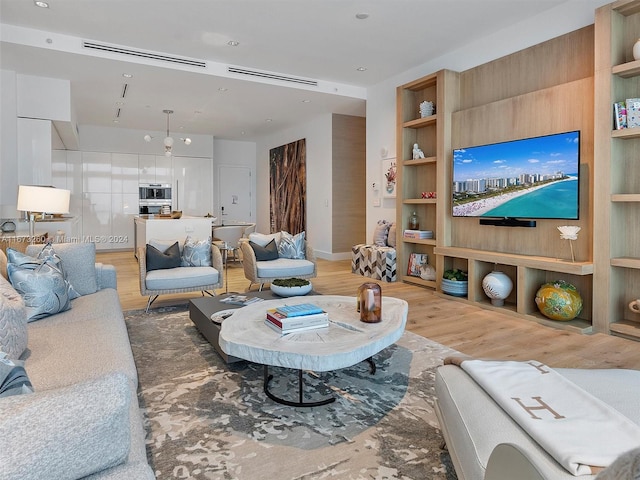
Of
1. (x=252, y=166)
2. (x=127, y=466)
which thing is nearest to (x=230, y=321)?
(x=127, y=466)

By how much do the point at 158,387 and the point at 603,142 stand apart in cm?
372

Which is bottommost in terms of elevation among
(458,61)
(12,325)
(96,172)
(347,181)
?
(12,325)

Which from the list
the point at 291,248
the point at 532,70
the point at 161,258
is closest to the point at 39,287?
the point at 161,258

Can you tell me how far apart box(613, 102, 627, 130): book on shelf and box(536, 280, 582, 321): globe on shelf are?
4.54 ft

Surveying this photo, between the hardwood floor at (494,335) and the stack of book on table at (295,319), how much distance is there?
1286 mm

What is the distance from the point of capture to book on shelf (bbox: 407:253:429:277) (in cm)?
556

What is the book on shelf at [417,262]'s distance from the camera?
556cm

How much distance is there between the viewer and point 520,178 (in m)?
4.11

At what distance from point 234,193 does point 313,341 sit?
30.5ft

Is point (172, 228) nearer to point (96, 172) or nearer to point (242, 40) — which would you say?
point (242, 40)

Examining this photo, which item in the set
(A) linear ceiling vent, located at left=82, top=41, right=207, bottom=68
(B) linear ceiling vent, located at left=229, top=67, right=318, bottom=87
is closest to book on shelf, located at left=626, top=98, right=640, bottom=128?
(B) linear ceiling vent, located at left=229, top=67, right=318, bottom=87

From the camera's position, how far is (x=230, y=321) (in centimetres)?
244

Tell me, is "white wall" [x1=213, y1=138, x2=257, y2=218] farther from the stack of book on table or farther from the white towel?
the white towel

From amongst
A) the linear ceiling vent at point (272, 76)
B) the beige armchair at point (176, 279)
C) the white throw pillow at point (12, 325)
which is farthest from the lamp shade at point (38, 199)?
the linear ceiling vent at point (272, 76)
